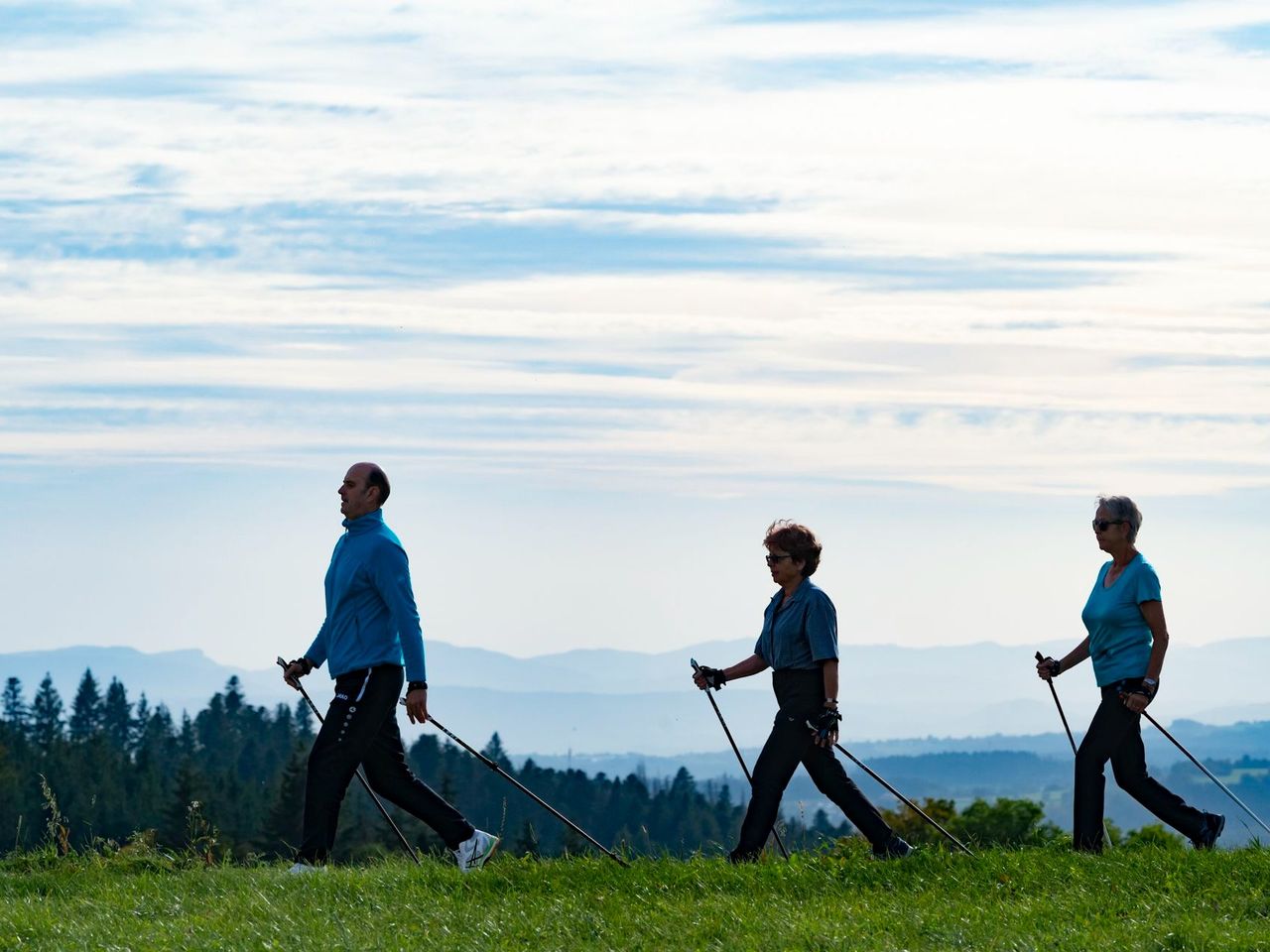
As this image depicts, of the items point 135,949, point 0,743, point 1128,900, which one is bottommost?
point 0,743

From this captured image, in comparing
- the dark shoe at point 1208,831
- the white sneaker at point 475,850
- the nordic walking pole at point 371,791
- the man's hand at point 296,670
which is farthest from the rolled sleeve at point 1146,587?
the man's hand at point 296,670

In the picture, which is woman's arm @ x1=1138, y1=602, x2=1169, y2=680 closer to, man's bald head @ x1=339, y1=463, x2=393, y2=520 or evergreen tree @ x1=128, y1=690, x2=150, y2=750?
man's bald head @ x1=339, y1=463, x2=393, y2=520

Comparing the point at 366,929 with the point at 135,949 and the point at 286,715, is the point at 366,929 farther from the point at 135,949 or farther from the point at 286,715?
the point at 286,715

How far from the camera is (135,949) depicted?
8875mm

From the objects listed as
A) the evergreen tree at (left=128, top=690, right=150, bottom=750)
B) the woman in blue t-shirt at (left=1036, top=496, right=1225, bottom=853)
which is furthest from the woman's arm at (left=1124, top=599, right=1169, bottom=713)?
the evergreen tree at (left=128, top=690, right=150, bottom=750)

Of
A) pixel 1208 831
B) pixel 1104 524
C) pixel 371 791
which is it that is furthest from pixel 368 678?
pixel 1208 831

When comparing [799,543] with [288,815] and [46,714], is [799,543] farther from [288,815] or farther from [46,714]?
[46,714]

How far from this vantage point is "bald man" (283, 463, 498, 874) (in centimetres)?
1114

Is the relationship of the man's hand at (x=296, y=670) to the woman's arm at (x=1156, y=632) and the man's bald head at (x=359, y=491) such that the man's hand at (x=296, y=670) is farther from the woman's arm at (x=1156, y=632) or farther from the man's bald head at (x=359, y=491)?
the woman's arm at (x=1156, y=632)

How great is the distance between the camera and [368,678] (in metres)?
11.2

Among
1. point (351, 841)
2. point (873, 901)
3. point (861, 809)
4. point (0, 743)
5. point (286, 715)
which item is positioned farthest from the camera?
point (286, 715)

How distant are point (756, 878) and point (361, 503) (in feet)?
11.6

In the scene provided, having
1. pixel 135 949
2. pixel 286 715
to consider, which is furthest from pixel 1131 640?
pixel 286 715

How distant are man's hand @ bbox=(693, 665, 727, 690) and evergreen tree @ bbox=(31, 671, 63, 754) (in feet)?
394
